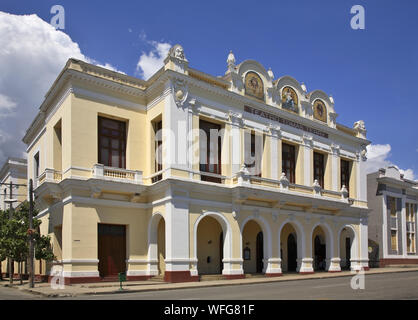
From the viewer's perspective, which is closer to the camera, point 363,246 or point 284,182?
point 284,182

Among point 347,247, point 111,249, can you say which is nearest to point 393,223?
point 347,247

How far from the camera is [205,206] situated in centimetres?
2589

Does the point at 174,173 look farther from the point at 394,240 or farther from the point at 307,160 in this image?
the point at 394,240

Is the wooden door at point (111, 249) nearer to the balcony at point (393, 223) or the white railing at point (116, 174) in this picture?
the white railing at point (116, 174)

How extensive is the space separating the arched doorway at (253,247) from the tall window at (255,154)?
3.65 metres

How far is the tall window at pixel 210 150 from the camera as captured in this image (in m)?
27.3

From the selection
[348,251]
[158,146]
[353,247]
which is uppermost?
[158,146]

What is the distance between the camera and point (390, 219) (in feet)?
145

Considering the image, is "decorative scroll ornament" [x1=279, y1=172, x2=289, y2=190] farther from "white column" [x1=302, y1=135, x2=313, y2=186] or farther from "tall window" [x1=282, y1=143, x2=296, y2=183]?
"white column" [x1=302, y1=135, x2=313, y2=186]

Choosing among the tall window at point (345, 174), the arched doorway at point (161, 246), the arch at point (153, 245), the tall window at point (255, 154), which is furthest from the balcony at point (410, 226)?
the arch at point (153, 245)

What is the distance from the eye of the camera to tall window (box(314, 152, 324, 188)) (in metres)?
34.9

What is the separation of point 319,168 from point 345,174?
11.9 ft
